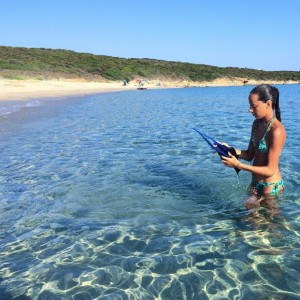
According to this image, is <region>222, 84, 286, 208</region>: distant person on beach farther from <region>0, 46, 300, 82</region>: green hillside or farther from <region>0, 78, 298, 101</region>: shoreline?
<region>0, 46, 300, 82</region>: green hillside

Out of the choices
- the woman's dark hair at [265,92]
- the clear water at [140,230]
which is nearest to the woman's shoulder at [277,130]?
the woman's dark hair at [265,92]

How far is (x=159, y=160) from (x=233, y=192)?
2.94 meters

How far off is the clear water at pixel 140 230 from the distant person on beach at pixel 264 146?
325 mm

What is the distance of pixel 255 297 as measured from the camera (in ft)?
10.9

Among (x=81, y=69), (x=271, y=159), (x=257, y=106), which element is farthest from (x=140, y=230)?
(x=81, y=69)

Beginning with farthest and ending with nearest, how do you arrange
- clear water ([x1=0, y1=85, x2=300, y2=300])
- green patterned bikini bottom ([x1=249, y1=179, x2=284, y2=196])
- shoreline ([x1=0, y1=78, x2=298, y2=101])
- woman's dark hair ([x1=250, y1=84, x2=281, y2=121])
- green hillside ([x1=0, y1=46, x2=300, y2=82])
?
green hillside ([x1=0, y1=46, x2=300, y2=82])
shoreline ([x1=0, y1=78, x2=298, y2=101])
green patterned bikini bottom ([x1=249, y1=179, x2=284, y2=196])
woman's dark hair ([x1=250, y1=84, x2=281, y2=121])
clear water ([x1=0, y1=85, x2=300, y2=300])

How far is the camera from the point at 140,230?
4801 mm

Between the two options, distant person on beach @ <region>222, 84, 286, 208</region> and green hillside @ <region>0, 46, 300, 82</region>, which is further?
green hillside @ <region>0, 46, 300, 82</region>

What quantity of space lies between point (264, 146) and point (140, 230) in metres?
1.98

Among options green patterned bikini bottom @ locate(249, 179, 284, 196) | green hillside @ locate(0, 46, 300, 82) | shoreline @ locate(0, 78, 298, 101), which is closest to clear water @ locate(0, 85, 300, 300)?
green patterned bikini bottom @ locate(249, 179, 284, 196)

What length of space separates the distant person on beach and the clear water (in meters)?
0.32

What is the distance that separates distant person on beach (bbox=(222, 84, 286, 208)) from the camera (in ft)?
14.8

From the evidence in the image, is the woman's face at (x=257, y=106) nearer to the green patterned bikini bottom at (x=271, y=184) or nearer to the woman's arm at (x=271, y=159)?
the woman's arm at (x=271, y=159)

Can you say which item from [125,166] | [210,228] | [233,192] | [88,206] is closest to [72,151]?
[125,166]
